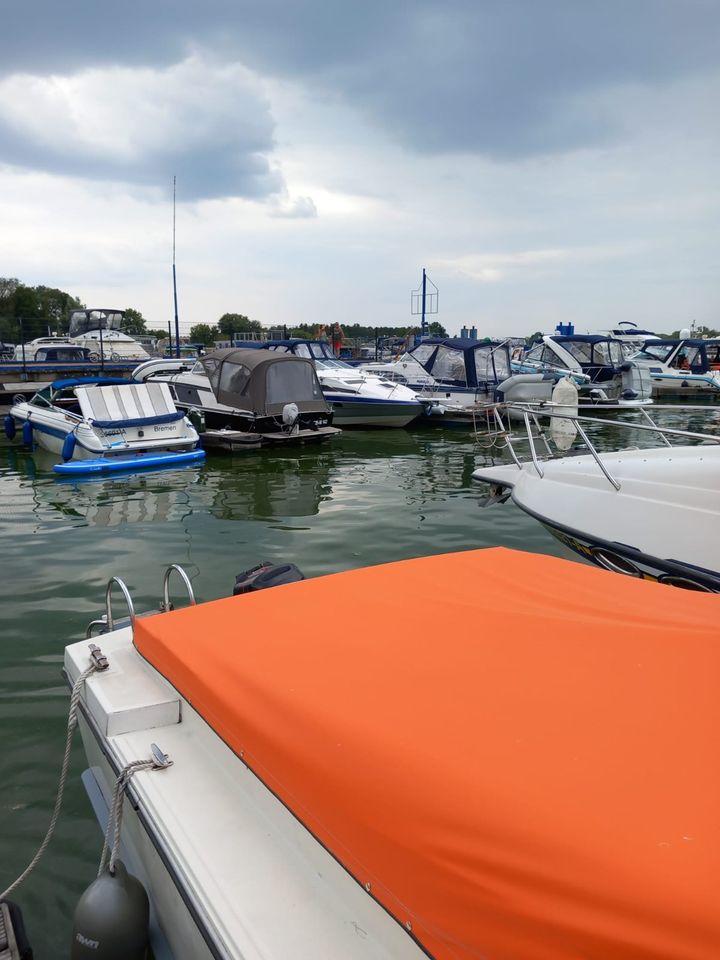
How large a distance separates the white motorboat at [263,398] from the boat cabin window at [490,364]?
600 centimetres

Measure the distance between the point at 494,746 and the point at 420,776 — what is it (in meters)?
0.20

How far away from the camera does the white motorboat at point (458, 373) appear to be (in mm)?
19500

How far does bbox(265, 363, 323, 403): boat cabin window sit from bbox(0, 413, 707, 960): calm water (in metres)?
1.50

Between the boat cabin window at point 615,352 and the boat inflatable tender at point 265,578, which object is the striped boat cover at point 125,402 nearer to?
the boat inflatable tender at point 265,578

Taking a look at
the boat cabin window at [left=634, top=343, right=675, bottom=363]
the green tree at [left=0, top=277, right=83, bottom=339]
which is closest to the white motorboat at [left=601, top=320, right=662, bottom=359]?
the boat cabin window at [left=634, top=343, right=675, bottom=363]

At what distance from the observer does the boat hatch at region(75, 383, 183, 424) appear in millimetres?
12781

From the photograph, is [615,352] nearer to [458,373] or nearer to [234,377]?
[458,373]

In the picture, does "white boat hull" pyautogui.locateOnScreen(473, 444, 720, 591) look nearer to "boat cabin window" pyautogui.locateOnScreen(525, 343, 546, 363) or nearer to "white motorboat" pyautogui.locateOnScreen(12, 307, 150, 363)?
"boat cabin window" pyautogui.locateOnScreen(525, 343, 546, 363)

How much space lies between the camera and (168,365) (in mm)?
21062

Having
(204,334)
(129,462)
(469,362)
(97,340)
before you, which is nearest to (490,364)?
(469,362)

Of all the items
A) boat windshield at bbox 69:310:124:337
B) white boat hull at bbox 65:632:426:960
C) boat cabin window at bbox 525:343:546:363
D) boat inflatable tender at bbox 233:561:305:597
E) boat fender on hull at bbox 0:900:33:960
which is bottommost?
boat fender on hull at bbox 0:900:33:960

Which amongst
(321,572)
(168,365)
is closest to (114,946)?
(321,572)

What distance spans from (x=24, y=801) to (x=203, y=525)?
5.48 meters

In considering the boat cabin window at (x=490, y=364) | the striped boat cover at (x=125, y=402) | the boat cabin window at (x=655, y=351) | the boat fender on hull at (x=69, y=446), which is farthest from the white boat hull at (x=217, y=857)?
the boat cabin window at (x=655, y=351)
